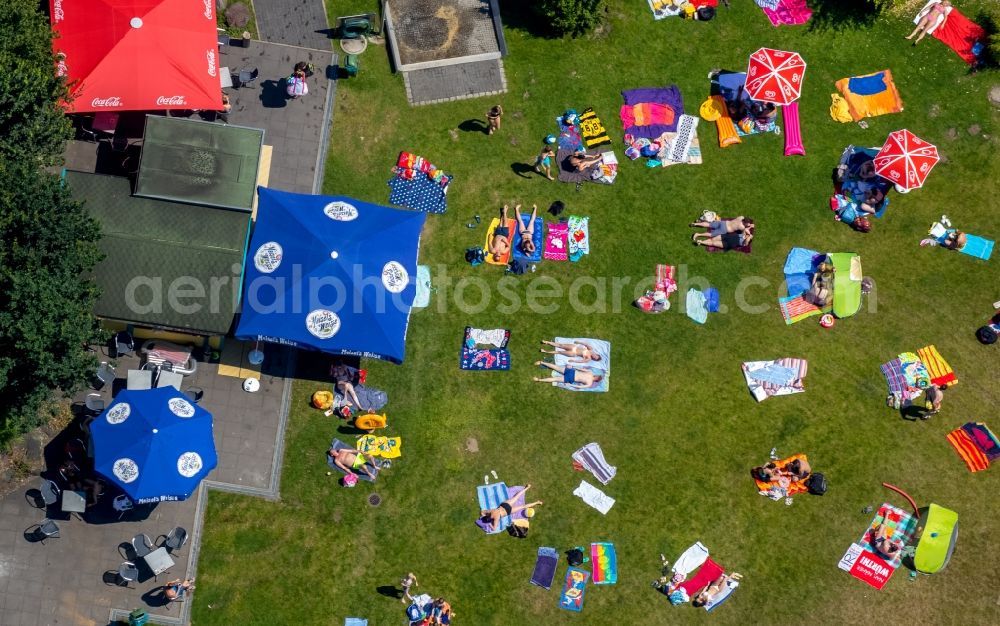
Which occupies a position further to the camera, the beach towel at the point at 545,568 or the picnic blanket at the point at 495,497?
the picnic blanket at the point at 495,497

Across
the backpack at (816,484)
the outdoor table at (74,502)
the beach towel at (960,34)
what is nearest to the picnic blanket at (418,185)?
the outdoor table at (74,502)

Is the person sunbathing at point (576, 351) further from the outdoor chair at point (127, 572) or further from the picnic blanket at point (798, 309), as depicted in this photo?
the outdoor chair at point (127, 572)

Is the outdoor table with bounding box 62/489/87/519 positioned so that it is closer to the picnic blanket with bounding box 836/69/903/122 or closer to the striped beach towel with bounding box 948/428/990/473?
the striped beach towel with bounding box 948/428/990/473

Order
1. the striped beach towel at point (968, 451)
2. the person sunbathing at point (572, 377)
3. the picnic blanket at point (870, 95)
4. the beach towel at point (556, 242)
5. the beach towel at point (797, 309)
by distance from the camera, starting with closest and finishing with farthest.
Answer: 1. the person sunbathing at point (572, 377)
2. the striped beach towel at point (968, 451)
3. the beach towel at point (556, 242)
4. the beach towel at point (797, 309)
5. the picnic blanket at point (870, 95)

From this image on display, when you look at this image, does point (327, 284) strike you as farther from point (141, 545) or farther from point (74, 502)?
point (74, 502)

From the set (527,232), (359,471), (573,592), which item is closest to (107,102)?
(527,232)

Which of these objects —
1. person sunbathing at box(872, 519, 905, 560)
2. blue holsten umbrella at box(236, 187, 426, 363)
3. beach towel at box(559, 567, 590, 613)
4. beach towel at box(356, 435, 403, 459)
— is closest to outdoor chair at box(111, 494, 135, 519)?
blue holsten umbrella at box(236, 187, 426, 363)
